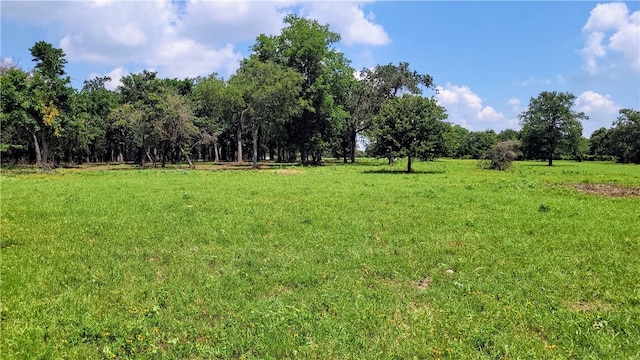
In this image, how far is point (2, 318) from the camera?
658cm

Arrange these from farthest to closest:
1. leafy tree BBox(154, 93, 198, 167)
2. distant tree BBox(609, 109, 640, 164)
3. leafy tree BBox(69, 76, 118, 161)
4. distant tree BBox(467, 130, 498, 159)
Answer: distant tree BBox(467, 130, 498, 159)
distant tree BBox(609, 109, 640, 164)
leafy tree BBox(69, 76, 118, 161)
leafy tree BBox(154, 93, 198, 167)

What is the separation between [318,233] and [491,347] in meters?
6.75

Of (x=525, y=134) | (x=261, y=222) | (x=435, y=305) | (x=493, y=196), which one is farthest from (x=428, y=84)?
(x=435, y=305)

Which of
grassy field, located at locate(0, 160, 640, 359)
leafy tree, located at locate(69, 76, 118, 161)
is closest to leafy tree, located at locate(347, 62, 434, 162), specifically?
leafy tree, located at locate(69, 76, 118, 161)

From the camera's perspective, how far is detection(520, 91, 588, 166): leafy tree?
6644 cm

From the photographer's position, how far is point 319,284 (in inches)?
324

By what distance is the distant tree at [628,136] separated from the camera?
84000mm

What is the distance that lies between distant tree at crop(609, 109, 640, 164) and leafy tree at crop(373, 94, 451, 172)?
222 ft

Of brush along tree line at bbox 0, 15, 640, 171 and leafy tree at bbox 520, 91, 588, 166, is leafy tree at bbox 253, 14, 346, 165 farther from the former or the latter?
leafy tree at bbox 520, 91, 588, 166

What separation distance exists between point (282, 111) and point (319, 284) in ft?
148

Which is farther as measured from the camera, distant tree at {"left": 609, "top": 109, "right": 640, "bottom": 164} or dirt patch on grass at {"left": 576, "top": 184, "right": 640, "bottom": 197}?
distant tree at {"left": 609, "top": 109, "right": 640, "bottom": 164}

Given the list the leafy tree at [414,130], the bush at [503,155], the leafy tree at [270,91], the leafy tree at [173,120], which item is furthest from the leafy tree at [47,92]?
the bush at [503,155]

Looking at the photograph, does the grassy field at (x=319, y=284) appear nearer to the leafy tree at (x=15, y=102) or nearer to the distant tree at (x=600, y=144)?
the leafy tree at (x=15, y=102)

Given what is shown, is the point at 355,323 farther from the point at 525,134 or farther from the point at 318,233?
the point at 525,134
